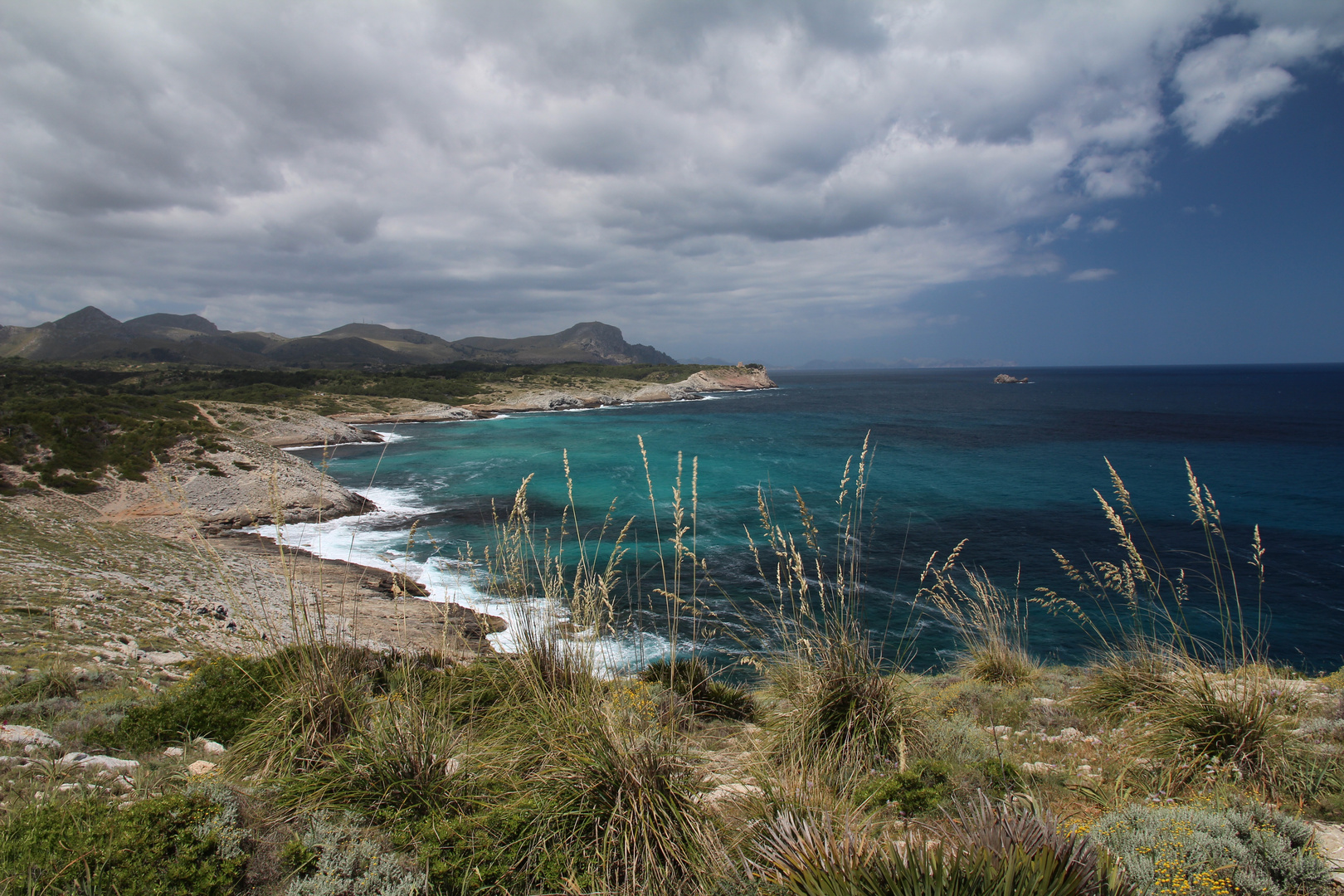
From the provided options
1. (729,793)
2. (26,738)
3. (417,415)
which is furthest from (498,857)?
(417,415)

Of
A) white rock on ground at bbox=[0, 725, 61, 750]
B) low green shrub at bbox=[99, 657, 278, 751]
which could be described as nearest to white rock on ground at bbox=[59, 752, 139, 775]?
white rock on ground at bbox=[0, 725, 61, 750]

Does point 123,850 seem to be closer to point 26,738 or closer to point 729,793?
point 26,738

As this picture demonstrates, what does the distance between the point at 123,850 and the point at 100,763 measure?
5.50 ft

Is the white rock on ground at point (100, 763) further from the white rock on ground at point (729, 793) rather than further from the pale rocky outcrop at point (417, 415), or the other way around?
the pale rocky outcrop at point (417, 415)

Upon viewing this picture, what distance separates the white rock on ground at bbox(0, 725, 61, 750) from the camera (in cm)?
380

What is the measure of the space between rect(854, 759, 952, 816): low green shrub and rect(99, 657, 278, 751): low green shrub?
160 inches

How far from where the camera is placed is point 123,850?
2.50 metres

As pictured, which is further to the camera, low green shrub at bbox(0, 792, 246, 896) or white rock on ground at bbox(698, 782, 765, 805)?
white rock on ground at bbox(698, 782, 765, 805)

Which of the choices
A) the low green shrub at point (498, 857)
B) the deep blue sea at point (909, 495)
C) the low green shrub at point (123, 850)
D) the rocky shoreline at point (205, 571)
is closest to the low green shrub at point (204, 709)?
the rocky shoreline at point (205, 571)

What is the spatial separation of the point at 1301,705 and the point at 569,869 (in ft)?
18.5

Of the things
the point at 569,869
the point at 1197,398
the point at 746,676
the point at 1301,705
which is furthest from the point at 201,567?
the point at 1197,398

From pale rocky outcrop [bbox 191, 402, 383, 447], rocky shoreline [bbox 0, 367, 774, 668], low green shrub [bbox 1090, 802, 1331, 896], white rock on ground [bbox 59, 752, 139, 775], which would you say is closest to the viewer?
low green shrub [bbox 1090, 802, 1331, 896]

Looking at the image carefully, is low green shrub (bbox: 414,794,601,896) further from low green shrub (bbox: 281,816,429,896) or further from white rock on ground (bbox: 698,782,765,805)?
white rock on ground (bbox: 698,782,765,805)

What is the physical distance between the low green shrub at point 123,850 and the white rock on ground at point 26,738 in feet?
5.22
